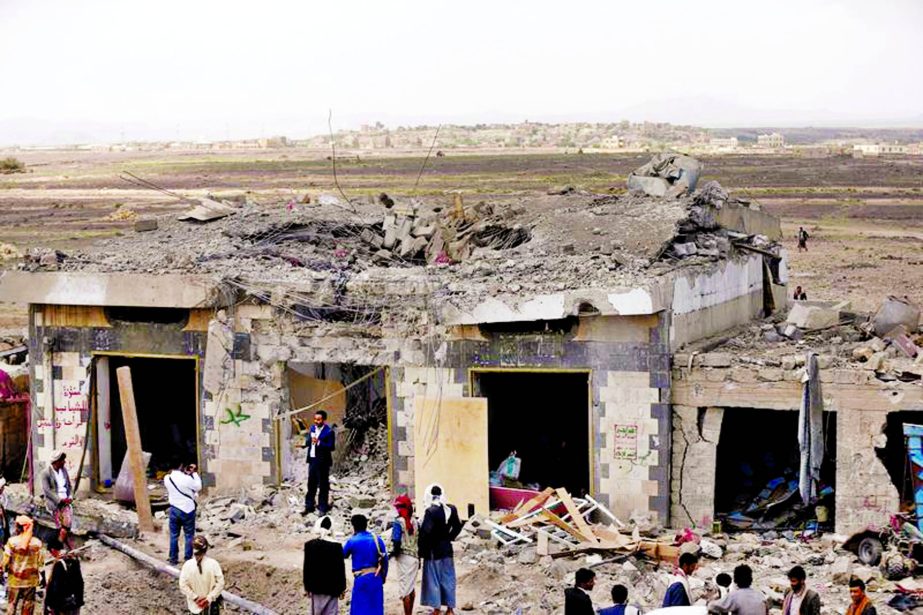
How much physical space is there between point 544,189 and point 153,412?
5088 cm

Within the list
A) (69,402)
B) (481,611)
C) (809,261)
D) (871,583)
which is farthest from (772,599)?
(809,261)

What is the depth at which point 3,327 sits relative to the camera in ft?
115

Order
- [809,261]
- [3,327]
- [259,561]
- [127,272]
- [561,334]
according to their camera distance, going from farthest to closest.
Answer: [809,261] < [3,327] < [127,272] < [561,334] < [259,561]

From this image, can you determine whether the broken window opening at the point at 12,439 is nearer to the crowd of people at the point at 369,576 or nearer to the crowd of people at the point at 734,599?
the crowd of people at the point at 369,576

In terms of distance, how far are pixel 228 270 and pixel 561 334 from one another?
4.73 meters

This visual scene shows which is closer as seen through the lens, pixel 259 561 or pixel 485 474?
pixel 259 561

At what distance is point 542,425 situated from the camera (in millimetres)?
20094

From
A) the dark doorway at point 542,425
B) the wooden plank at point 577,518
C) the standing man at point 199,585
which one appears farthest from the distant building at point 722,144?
the standing man at point 199,585

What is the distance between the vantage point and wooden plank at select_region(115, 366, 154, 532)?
55.4 ft

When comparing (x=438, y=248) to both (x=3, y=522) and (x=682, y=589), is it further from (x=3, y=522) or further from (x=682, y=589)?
(x=682, y=589)

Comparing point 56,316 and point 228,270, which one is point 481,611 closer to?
point 228,270

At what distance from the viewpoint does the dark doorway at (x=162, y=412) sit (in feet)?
64.5

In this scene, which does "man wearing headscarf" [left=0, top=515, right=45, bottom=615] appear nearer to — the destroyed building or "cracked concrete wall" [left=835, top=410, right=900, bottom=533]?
the destroyed building

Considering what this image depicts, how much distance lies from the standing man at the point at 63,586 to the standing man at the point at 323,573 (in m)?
2.15
